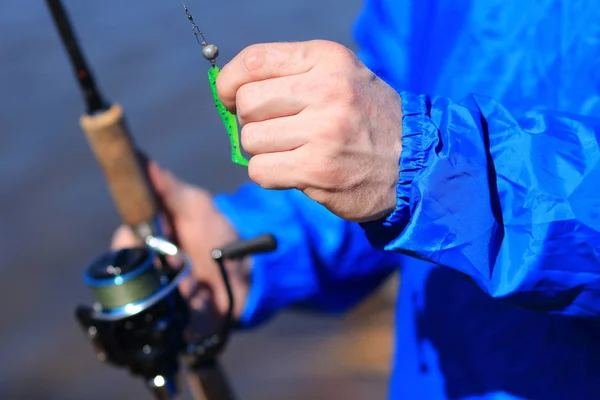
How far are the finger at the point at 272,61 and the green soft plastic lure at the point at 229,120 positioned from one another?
0.07 m

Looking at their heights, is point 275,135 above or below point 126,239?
above

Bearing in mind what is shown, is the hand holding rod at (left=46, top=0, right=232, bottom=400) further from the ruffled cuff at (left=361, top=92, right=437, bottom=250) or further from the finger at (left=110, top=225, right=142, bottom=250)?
the ruffled cuff at (left=361, top=92, right=437, bottom=250)

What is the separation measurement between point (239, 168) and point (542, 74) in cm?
355

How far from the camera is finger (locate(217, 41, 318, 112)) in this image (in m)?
1.01

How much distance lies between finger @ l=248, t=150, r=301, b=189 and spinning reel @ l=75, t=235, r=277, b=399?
538mm

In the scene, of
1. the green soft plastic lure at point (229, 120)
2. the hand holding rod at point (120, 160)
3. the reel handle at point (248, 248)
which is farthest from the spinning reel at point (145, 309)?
the green soft plastic lure at point (229, 120)

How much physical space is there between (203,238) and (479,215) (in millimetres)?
999

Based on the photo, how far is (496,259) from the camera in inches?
42.3

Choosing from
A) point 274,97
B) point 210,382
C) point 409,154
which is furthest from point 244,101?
point 210,382

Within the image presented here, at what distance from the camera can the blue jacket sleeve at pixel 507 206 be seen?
3.40ft

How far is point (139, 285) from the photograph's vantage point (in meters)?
1.55

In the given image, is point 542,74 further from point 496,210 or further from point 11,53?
point 11,53

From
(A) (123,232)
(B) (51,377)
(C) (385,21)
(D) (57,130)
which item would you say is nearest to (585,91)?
(C) (385,21)

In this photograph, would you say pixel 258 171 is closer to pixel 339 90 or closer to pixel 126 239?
pixel 339 90
